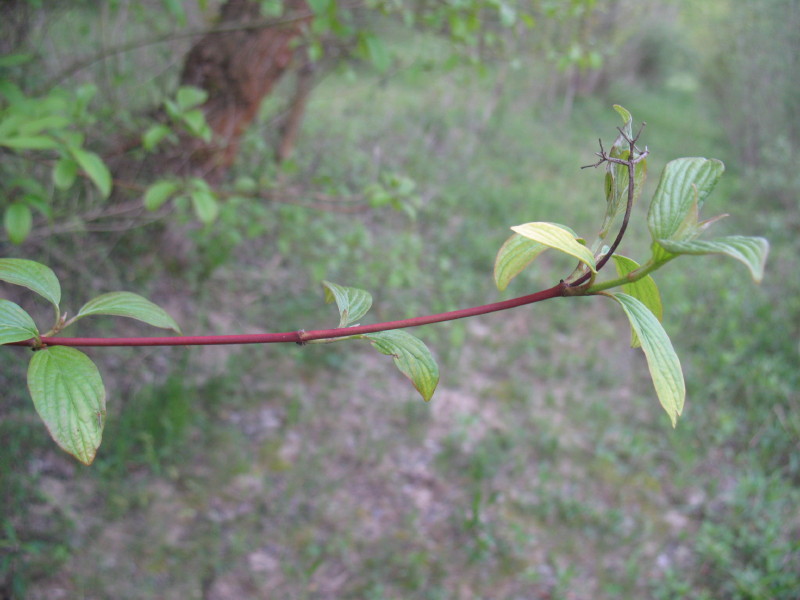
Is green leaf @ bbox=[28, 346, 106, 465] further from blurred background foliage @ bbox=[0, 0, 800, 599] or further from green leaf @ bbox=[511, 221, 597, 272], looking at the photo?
blurred background foliage @ bbox=[0, 0, 800, 599]

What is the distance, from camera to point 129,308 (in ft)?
2.30

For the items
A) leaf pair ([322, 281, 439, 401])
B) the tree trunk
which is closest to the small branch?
leaf pair ([322, 281, 439, 401])

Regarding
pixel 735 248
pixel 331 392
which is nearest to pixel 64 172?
pixel 735 248

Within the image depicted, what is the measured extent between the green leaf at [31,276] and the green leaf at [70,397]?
2.7 inches

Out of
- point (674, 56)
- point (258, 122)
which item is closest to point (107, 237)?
point (258, 122)

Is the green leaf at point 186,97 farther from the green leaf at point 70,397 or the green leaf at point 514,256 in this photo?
the green leaf at point 514,256

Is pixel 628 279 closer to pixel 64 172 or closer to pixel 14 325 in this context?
pixel 14 325

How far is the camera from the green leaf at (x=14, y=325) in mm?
599

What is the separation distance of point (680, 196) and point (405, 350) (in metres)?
0.30

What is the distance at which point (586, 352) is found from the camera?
3584 millimetres

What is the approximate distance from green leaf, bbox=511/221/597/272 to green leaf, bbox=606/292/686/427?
0.06m

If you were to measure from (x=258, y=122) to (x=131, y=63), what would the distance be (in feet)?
3.19

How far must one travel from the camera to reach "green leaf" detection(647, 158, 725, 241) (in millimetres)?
542

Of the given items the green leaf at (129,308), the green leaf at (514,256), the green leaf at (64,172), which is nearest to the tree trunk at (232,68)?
the green leaf at (64,172)
